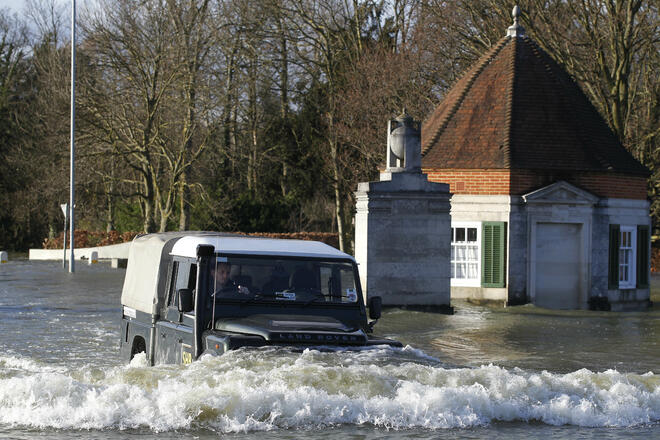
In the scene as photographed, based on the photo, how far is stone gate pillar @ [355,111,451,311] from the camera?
79.6ft

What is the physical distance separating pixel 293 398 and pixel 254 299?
48.3 inches

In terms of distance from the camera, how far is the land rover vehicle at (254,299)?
35.7 feet

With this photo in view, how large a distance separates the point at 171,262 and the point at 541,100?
19034 mm

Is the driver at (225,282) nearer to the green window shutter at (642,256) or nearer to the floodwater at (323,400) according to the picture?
the floodwater at (323,400)

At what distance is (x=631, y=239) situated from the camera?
2947 cm

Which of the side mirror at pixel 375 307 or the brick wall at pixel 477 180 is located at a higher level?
the brick wall at pixel 477 180

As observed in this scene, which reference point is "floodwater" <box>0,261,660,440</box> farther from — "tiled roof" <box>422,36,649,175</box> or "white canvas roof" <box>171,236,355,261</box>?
"tiled roof" <box>422,36,649,175</box>

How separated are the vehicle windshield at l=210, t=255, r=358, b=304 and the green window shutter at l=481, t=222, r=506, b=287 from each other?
16307mm

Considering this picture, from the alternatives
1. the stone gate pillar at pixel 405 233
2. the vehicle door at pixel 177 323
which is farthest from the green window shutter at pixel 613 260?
the vehicle door at pixel 177 323

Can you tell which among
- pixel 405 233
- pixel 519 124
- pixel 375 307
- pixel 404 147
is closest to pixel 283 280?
pixel 375 307

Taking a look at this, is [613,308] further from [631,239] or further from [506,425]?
[506,425]

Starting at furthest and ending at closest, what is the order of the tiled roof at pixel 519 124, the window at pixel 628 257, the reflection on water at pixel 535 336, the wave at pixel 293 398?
the window at pixel 628 257
the tiled roof at pixel 519 124
the reflection on water at pixel 535 336
the wave at pixel 293 398

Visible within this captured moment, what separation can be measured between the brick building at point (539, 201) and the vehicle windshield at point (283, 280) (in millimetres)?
16400

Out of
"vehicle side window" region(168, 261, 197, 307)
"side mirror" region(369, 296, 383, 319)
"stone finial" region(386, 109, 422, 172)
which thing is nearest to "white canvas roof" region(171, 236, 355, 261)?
"vehicle side window" region(168, 261, 197, 307)
